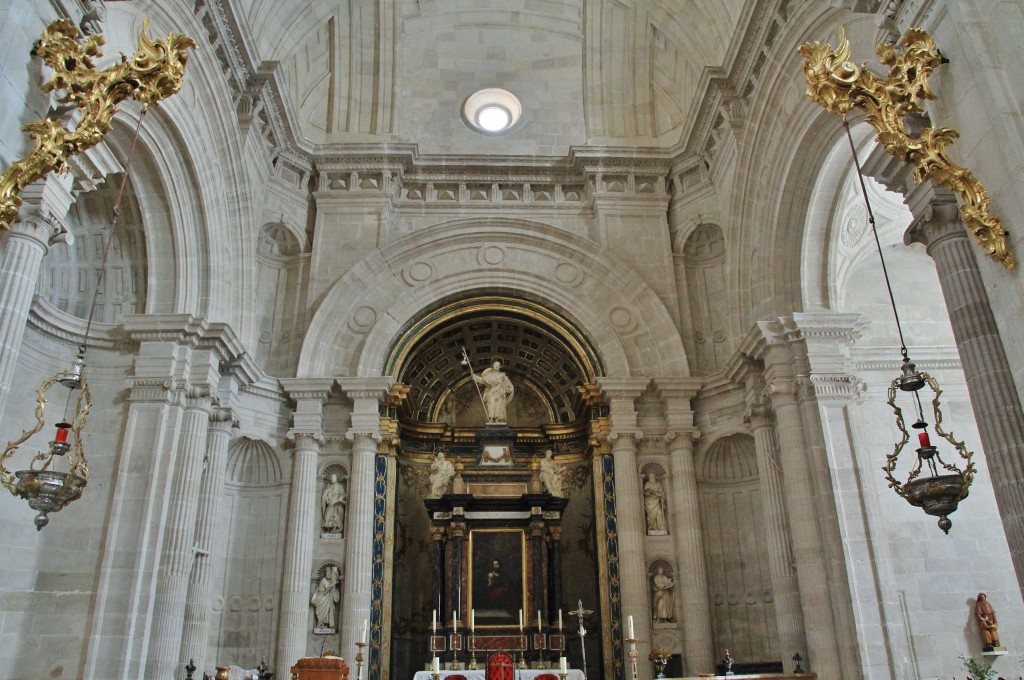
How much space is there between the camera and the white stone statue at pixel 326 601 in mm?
14984

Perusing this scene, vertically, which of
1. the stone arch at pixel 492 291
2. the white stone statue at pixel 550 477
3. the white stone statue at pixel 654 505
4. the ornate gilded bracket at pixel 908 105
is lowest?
the white stone statue at pixel 654 505

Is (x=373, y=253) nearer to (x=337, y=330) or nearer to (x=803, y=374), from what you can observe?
(x=337, y=330)

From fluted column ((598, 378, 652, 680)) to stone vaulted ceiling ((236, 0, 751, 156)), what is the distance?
6.67 meters

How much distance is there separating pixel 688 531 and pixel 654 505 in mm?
875

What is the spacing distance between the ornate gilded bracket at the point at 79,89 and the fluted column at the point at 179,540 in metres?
6.18

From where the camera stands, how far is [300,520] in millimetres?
15336

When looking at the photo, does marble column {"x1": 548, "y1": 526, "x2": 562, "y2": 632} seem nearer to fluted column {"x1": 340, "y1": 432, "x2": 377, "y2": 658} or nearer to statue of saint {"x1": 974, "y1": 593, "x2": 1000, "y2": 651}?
fluted column {"x1": 340, "y1": 432, "x2": 377, "y2": 658}

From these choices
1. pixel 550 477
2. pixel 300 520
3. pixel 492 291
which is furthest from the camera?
pixel 492 291

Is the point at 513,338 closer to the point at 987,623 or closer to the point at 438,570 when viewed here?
the point at 438,570

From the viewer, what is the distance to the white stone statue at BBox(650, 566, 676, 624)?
603 inches

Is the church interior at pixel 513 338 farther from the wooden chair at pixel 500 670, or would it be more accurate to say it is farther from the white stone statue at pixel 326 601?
the wooden chair at pixel 500 670

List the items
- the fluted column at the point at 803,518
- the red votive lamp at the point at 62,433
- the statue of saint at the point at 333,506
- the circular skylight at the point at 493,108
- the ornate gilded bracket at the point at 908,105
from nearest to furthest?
the ornate gilded bracket at the point at 908,105 → the red votive lamp at the point at 62,433 → the fluted column at the point at 803,518 → the statue of saint at the point at 333,506 → the circular skylight at the point at 493,108

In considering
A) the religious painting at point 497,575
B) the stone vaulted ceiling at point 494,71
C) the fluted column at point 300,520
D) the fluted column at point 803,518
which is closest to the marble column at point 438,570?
the religious painting at point 497,575

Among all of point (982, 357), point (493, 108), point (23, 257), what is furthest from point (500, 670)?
point (493, 108)
